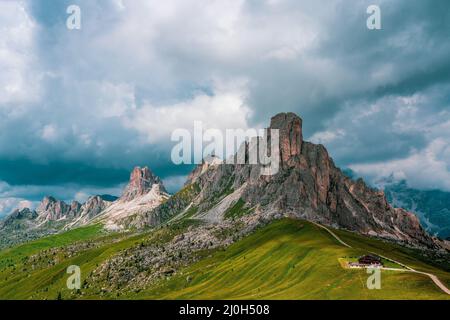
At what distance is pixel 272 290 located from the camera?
18150 cm

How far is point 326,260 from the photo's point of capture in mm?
191500
